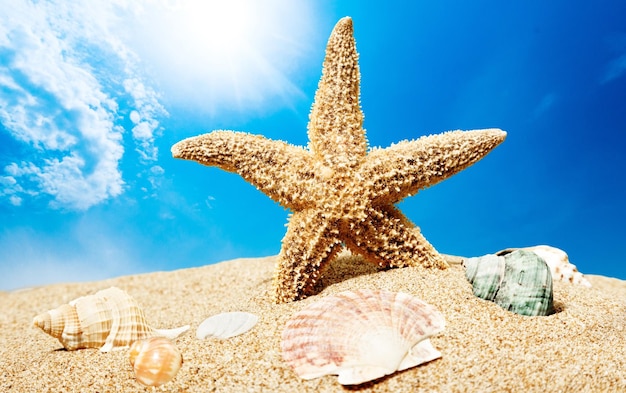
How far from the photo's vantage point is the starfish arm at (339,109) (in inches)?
175

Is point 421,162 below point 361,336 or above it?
above

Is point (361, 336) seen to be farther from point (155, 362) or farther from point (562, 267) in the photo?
point (562, 267)

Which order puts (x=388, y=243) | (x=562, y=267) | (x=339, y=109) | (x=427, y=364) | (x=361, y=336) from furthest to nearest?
(x=562, y=267) → (x=339, y=109) → (x=388, y=243) → (x=361, y=336) → (x=427, y=364)

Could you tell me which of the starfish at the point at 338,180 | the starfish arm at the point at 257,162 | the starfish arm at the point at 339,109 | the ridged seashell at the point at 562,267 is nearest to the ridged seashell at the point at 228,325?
the starfish at the point at 338,180

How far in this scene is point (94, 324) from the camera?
3.80 m

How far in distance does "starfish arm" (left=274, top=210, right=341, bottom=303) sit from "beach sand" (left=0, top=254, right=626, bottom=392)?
0.14 metres

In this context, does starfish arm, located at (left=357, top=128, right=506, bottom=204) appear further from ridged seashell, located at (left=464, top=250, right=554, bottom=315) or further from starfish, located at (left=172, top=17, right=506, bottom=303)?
ridged seashell, located at (left=464, top=250, right=554, bottom=315)

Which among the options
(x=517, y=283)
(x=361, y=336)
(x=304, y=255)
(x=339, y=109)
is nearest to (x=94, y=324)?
(x=304, y=255)

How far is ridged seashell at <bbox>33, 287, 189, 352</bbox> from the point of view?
377cm

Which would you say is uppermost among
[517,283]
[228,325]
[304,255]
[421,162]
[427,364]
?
[421,162]

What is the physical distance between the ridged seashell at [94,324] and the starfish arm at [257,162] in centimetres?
152

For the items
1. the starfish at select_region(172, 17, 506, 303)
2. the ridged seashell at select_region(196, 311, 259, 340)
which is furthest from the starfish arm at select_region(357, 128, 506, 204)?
the ridged seashell at select_region(196, 311, 259, 340)

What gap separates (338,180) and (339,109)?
0.80 m

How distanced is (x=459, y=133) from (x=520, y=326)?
2091mm
